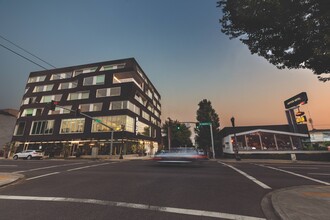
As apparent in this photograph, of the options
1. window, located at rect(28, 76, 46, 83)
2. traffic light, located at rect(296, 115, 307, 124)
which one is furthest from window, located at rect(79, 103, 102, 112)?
traffic light, located at rect(296, 115, 307, 124)

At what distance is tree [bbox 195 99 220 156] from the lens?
41.7 metres

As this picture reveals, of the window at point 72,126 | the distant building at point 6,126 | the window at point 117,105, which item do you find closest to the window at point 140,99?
the window at point 117,105

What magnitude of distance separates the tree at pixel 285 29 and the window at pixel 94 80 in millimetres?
37859

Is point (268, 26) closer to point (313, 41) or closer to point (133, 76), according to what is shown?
point (313, 41)

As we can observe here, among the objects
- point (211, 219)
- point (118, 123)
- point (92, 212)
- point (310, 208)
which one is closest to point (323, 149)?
point (310, 208)

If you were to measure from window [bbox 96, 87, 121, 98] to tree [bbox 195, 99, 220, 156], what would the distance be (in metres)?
20.4

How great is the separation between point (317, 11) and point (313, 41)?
1013mm

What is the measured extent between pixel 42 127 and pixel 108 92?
60.3 feet

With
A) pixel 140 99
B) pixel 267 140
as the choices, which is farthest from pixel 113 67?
pixel 267 140

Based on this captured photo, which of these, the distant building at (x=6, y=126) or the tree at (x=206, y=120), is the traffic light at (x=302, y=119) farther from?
the distant building at (x=6, y=126)

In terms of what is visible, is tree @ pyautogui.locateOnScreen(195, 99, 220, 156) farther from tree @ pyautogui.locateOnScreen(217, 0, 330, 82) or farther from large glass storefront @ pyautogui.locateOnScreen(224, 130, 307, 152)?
tree @ pyautogui.locateOnScreen(217, 0, 330, 82)

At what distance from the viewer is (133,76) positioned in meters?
42.9

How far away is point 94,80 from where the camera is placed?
140ft

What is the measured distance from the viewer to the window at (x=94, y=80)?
42.0m
